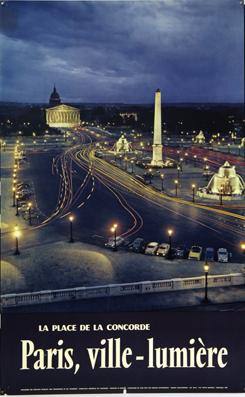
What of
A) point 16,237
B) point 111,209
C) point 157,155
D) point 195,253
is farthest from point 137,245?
point 157,155

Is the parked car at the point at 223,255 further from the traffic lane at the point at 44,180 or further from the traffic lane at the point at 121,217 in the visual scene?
the traffic lane at the point at 44,180

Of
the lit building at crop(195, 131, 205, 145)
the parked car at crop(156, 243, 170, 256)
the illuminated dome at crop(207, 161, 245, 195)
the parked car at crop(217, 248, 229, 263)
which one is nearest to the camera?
the parked car at crop(217, 248, 229, 263)

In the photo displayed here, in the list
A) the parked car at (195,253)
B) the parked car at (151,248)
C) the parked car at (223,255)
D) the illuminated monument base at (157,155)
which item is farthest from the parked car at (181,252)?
the illuminated monument base at (157,155)

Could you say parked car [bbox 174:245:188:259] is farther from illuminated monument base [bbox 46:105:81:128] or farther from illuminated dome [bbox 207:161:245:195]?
illuminated dome [bbox 207:161:245:195]

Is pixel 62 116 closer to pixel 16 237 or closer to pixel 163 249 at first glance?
pixel 16 237

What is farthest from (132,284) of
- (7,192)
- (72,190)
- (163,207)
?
(163,207)

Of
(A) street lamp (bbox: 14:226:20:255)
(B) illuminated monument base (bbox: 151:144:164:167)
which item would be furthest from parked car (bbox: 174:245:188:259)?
(B) illuminated monument base (bbox: 151:144:164:167)

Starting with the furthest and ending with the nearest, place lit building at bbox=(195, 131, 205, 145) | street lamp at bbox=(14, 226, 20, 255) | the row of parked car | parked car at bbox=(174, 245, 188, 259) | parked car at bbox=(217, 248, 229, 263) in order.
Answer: lit building at bbox=(195, 131, 205, 145) < parked car at bbox=(174, 245, 188, 259) < the row of parked car < parked car at bbox=(217, 248, 229, 263) < street lamp at bbox=(14, 226, 20, 255)
